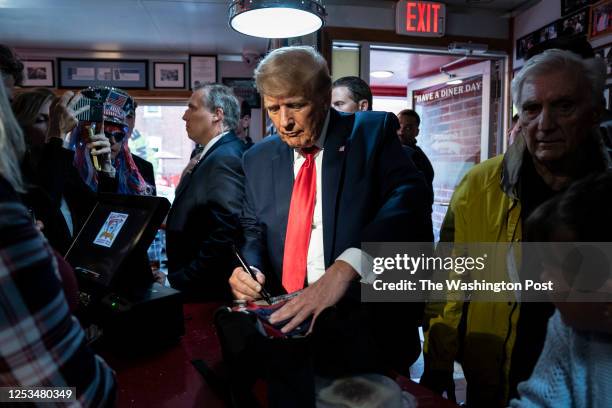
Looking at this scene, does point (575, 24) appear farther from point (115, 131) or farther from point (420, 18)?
point (115, 131)

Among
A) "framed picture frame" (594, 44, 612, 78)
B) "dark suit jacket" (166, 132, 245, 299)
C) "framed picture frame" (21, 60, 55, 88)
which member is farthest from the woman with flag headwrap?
"framed picture frame" (21, 60, 55, 88)

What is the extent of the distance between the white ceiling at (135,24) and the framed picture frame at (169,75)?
7.7 inches

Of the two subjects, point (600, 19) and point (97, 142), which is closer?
point (97, 142)

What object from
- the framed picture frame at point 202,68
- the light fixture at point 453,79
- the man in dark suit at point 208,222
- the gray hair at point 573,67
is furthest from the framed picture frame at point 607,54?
the framed picture frame at point 202,68

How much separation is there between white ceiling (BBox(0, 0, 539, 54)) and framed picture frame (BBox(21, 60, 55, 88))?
0.69 feet

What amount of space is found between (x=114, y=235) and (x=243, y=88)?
4.92 m

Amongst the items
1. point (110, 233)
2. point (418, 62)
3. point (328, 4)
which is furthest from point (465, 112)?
point (110, 233)

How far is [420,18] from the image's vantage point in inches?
160

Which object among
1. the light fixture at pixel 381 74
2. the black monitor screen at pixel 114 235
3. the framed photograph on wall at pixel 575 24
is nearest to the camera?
the black monitor screen at pixel 114 235

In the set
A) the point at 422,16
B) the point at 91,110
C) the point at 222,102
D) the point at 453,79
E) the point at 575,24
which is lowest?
the point at 91,110

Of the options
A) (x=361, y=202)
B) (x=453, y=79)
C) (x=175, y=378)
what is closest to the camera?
(x=175, y=378)

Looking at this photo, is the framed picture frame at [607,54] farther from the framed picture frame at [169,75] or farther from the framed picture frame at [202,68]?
the framed picture frame at [169,75]

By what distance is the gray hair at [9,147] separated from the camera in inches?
22.7

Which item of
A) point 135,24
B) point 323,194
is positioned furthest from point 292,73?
point 135,24
